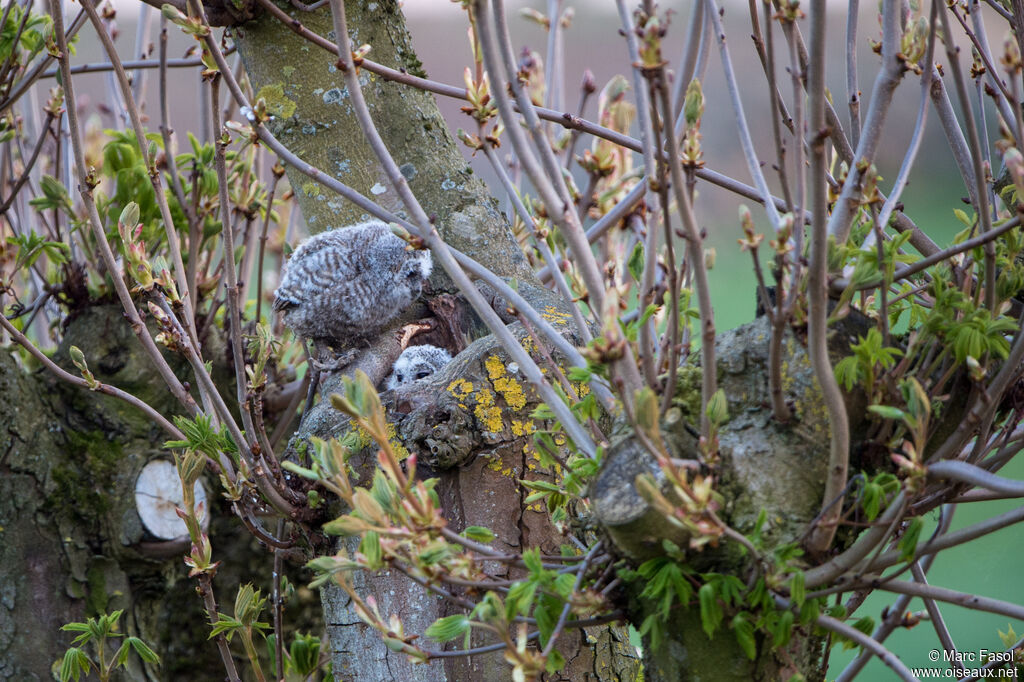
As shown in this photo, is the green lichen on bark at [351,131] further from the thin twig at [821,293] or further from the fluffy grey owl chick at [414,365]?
the thin twig at [821,293]

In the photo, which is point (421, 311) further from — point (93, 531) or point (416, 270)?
point (93, 531)

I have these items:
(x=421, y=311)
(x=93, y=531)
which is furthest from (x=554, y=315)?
(x=93, y=531)

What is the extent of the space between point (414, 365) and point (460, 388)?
0.24 meters

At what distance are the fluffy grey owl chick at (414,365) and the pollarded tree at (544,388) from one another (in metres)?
0.04

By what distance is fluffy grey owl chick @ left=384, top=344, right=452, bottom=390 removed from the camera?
131cm

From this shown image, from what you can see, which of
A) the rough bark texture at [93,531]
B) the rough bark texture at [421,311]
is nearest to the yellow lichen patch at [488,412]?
the rough bark texture at [421,311]

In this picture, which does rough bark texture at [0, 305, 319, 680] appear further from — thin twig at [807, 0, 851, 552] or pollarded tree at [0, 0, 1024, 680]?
thin twig at [807, 0, 851, 552]

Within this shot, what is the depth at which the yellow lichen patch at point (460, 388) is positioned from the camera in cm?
109

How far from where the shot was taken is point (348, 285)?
4.48ft

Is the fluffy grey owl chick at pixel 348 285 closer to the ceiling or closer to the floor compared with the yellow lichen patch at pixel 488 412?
closer to the ceiling

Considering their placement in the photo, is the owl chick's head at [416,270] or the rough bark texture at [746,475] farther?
the owl chick's head at [416,270]

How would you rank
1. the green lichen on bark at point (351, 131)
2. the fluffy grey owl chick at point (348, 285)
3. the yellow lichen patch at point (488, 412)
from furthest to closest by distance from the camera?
the green lichen on bark at point (351, 131) < the fluffy grey owl chick at point (348, 285) < the yellow lichen patch at point (488, 412)

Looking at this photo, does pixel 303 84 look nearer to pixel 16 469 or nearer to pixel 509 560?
pixel 16 469

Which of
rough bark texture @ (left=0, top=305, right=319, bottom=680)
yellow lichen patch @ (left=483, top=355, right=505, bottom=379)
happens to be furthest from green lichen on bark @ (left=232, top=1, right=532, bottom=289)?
rough bark texture @ (left=0, top=305, right=319, bottom=680)
